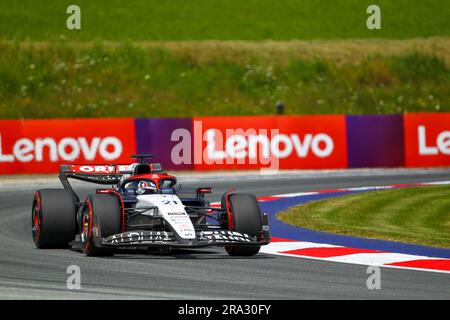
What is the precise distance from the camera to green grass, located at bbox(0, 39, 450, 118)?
41.1 metres

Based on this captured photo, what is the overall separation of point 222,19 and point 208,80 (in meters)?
6.99

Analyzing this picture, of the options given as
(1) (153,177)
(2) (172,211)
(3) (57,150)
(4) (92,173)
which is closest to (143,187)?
(1) (153,177)

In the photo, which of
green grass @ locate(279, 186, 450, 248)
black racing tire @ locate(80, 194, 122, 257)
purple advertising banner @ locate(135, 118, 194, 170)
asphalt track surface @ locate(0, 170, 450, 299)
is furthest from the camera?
purple advertising banner @ locate(135, 118, 194, 170)

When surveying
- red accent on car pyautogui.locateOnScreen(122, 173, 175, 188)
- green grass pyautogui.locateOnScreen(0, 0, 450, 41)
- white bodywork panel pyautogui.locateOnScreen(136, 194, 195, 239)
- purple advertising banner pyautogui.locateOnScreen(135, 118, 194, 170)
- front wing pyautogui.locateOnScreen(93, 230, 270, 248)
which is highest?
green grass pyautogui.locateOnScreen(0, 0, 450, 41)

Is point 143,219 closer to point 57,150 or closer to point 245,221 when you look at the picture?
point 245,221

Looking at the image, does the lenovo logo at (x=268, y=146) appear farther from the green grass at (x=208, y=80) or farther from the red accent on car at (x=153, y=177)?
the red accent on car at (x=153, y=177)

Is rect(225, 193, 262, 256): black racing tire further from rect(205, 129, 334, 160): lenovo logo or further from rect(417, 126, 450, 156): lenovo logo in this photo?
rect(417, 126, 450, 156): lenovo logo

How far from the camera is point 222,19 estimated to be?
5041cm

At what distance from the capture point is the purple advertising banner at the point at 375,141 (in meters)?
31.1

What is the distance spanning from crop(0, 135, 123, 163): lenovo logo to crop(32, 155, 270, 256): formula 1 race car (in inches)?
553

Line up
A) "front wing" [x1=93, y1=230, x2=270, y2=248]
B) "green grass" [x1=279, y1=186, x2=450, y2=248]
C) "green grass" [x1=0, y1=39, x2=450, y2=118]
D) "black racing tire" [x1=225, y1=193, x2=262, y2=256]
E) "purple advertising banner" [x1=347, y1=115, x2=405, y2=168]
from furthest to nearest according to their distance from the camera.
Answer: "green grass" [x1=0, y1=39, x2=450, y2=118] → "purple advertising banner" [x1=347, y1=115, x2=405, y2=168] → "green grass" [x1=279, y1=186, x2=450, y2=248] → "black racing tire" [x1=225, y1=193, x2=262, y2=256] → "front wing" [x1=93, y1=230, x2=270, y2=248]

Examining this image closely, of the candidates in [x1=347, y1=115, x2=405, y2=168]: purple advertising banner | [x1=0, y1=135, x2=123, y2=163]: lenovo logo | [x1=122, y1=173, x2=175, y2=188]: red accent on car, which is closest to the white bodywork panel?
[x1=122, y1=173, x2=175, y2=188]: red accent on car
